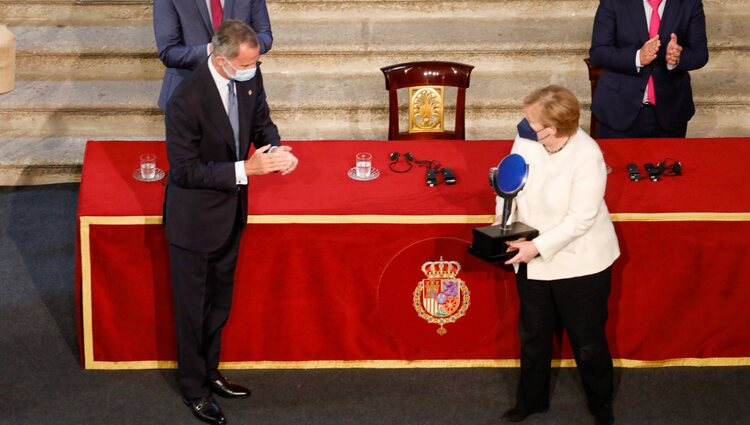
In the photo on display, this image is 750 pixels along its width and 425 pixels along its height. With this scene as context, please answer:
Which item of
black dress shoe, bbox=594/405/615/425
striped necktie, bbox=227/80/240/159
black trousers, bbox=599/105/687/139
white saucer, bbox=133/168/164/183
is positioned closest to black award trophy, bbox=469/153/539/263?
black dress shoe, bbox=594/405/615/425

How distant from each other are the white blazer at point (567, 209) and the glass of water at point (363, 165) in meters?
0.91

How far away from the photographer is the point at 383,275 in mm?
4516

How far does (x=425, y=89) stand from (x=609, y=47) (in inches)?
39.2

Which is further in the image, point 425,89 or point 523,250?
point 425,89

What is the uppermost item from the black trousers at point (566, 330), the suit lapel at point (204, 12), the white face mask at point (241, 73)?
the suit lapel at point (204, 12)

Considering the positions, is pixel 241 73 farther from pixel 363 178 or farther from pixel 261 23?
pixel 261 23

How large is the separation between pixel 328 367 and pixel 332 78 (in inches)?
125

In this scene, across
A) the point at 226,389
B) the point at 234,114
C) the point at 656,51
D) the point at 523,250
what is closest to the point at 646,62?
the point at 656,51

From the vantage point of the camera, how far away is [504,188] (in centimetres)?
387

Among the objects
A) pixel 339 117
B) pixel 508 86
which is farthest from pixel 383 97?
pixel 508 86

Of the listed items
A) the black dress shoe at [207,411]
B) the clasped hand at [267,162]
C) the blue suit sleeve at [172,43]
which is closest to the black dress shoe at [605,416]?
the black dress shoe at [207,411]

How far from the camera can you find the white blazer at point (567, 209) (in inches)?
151

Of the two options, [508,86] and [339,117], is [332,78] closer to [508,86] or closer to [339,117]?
[339,117]

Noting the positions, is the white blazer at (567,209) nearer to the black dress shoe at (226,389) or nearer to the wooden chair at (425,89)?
the black dress shoe at (226,389)
